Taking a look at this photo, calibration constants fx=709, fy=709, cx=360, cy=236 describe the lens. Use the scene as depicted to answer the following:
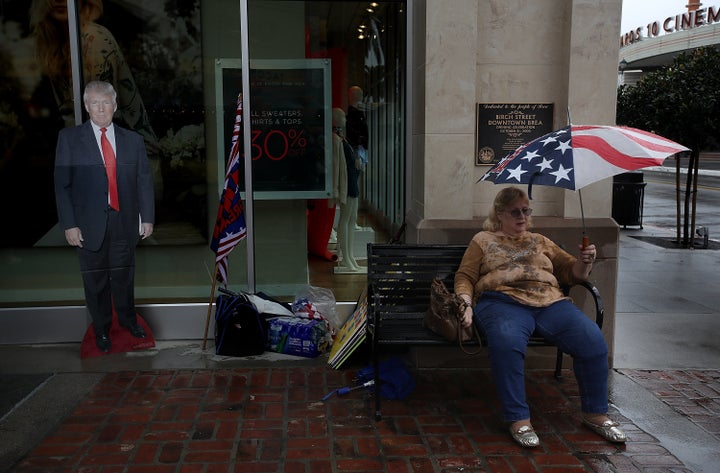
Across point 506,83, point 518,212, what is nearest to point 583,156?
point 518,212

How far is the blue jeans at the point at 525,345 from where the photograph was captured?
4.18 m

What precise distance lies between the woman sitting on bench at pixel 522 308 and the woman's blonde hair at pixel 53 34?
13.2ft

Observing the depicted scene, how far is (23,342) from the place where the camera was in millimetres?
6113

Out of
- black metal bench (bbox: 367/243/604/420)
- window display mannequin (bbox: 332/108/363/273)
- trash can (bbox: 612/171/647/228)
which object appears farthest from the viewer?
trash can (bbox: 612/171/647/228)

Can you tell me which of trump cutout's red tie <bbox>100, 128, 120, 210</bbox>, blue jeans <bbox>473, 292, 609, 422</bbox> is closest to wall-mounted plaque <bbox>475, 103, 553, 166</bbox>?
blue jeans <bbox>473, 292, 609, 422</bbox>

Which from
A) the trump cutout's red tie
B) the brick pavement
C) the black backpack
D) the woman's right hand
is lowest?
the brick pavement

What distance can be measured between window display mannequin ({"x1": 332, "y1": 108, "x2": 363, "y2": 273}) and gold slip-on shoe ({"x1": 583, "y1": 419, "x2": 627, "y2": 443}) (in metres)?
3.25

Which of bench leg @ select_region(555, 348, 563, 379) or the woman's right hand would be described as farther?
bench leg @ select_region(555, 348, 563, 379)

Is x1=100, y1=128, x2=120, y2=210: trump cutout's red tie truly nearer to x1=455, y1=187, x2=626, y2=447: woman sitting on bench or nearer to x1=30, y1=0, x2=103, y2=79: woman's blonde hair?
x1=30, y1=0, x2=103, y2=79: woman's blonde hair

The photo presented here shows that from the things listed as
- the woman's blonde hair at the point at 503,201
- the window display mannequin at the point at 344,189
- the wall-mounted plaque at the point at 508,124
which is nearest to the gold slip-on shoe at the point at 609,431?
the woman's blonde hair at the point at 503,201

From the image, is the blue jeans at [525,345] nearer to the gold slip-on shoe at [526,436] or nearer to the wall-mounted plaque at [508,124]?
the gold slip-on shoe at [526,436]

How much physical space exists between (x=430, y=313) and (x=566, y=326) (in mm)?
839

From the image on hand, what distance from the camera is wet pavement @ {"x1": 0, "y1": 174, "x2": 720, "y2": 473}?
3895 millimetres

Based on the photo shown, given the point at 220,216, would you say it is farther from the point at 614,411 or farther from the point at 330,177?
the point at 614,411
